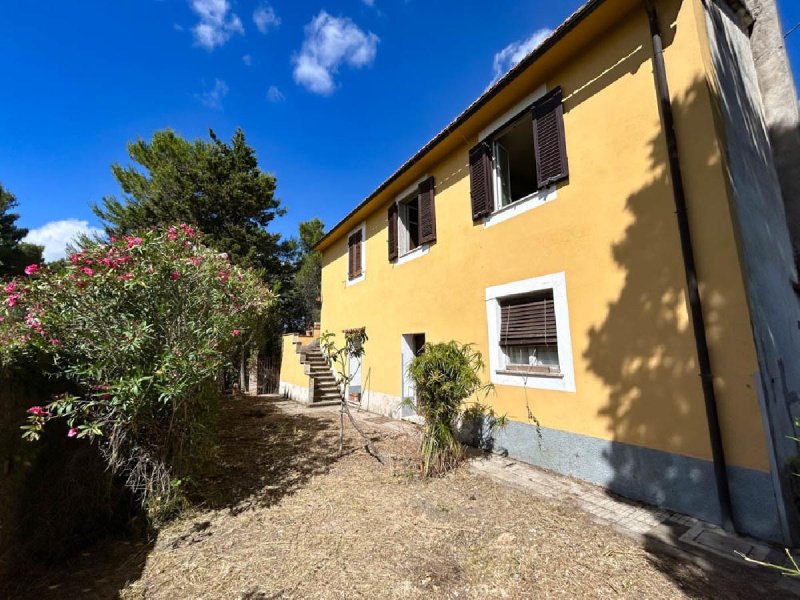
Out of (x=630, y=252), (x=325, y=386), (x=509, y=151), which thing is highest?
(x=509, y=151)

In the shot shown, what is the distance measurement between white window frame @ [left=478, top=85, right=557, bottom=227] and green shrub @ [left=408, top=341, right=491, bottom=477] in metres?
2.71

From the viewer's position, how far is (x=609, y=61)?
4.77 meters

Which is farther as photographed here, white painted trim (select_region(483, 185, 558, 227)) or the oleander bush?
white painted trim (select_region(483, 185, 558, 227))

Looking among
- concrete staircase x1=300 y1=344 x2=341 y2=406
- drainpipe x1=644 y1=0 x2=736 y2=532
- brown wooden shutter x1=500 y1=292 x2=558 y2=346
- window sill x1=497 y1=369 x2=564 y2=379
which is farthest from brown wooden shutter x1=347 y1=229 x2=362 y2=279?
drainpipe x1=644 y1=0 x2=736 y2=532

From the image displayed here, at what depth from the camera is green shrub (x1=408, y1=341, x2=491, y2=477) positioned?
5.11m

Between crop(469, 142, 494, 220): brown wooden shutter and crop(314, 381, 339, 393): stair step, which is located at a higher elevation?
crop(469, 142, 494, 220): brown wooden shutter

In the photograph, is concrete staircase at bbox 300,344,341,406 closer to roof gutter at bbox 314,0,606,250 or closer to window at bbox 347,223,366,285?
window at bbox 347,223,366,285

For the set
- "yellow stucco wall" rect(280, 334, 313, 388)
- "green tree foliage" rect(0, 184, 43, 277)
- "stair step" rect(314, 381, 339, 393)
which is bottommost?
"stair step" rect(314, 381, 339, 393)

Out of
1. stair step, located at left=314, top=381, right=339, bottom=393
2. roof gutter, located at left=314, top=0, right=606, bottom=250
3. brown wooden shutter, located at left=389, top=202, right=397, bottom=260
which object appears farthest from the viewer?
stair step, located at left=314, top=381, right=339, bottom=393

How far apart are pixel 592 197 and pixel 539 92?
227cm

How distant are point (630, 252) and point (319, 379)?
10460 mm

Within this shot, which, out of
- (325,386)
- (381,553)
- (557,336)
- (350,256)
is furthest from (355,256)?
(381,553)

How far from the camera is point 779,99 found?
571 cm

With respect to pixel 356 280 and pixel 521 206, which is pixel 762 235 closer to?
pixel 521 206
